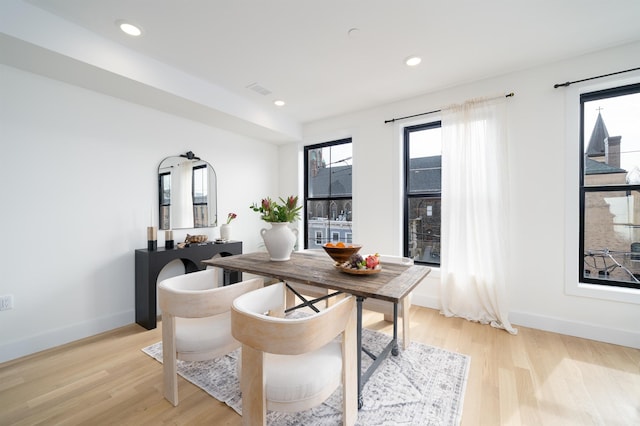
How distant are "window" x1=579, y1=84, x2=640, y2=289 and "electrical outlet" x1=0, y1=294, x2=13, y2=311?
5.00m

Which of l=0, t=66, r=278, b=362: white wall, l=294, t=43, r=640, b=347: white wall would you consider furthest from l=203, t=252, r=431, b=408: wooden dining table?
l=294, t=43, r=640, b=347: white wall

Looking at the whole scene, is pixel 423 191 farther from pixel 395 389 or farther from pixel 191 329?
pixel 191 329

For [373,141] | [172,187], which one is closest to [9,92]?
[172,187]

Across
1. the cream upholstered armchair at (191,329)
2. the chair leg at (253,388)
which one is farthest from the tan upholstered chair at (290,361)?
the cream upholstered armchair at (191,329)

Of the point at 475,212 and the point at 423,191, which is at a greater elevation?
the point at 423,191

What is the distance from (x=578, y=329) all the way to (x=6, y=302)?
16.1 ft

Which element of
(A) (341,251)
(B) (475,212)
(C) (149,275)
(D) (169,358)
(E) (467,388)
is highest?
(B) (475,212)

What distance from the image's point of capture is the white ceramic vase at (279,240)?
2082 mm

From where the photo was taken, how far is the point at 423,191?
10.9ft

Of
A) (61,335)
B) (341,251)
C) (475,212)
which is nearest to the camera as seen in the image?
(341,251)

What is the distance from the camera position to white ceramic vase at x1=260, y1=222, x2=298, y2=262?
208 cm

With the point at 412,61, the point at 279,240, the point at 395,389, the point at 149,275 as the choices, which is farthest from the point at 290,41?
the point at 395,389

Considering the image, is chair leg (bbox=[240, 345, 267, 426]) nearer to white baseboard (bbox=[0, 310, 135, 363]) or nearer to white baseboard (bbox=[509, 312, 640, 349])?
white baseboard (bbox=[0, 310, 135, 363])

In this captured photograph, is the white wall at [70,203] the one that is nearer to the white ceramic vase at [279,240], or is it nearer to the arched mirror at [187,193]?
the arched mirror at [187,193]
